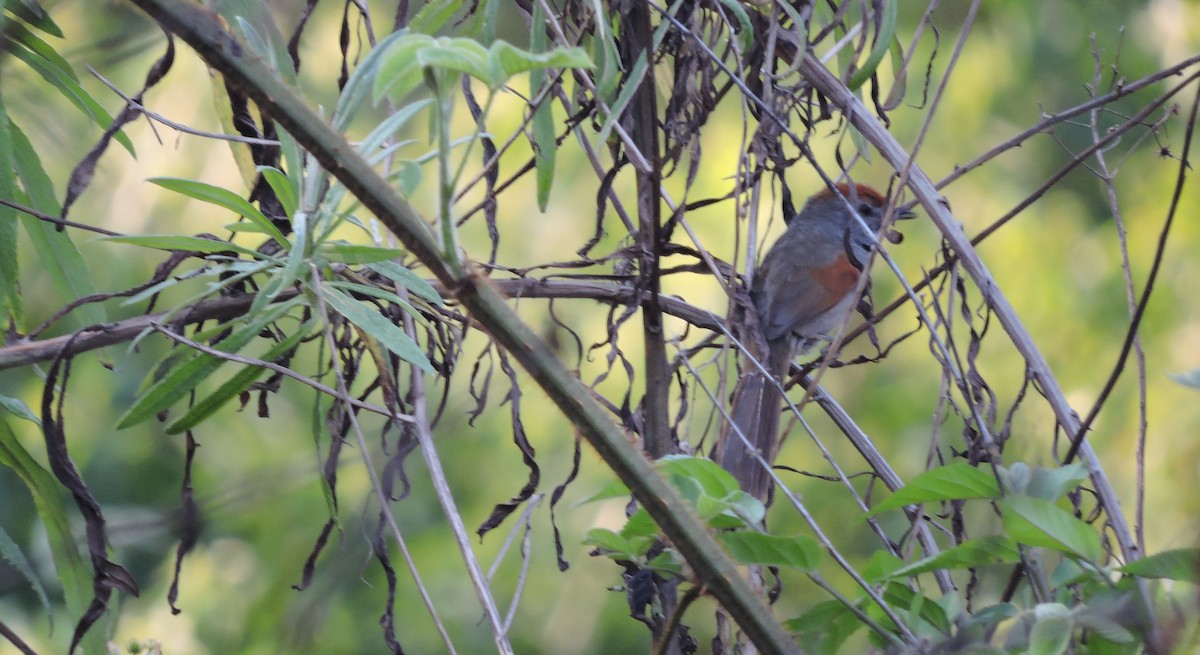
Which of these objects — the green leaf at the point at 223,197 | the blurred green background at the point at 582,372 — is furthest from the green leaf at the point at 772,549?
the blurred green background at the point at 582,372

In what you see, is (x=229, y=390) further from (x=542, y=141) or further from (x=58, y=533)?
(x=542, y=141)

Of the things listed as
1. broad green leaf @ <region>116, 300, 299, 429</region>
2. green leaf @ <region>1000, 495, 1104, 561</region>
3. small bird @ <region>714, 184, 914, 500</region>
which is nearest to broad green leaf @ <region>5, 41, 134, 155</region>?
broad green leaf @ <region>116, 300, 299, 429</region>

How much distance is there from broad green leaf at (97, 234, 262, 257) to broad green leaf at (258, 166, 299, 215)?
10 cm

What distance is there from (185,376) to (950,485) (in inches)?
44.3

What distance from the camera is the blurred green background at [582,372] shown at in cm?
401

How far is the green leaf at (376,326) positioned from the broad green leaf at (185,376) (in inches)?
2.4

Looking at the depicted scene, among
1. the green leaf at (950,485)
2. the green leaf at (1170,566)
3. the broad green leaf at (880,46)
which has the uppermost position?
the broad green leaf at (880,46)

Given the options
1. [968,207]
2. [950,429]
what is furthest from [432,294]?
[968,207]

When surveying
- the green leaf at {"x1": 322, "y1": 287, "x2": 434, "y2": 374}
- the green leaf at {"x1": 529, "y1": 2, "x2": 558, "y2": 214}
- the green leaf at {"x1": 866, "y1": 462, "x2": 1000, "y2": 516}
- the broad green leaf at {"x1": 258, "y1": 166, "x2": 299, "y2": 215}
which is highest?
the green leaf at {"x1": 529, "y1": 2, "x2": 558, "y2": 214}

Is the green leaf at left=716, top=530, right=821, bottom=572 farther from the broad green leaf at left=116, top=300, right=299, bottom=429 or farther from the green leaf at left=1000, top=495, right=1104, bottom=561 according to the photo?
the broad green leaf at left=116, top=300, right=299, bottom=429

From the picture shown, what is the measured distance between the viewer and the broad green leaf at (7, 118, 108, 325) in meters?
1.91

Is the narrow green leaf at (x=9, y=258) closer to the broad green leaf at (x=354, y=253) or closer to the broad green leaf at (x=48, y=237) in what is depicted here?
the broad green leaf at (x=48, y=237)

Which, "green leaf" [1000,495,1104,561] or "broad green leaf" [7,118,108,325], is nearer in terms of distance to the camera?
"green leaf" [1000,495,1104,561]

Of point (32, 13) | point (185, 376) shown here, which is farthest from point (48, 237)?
point (185, 376)
